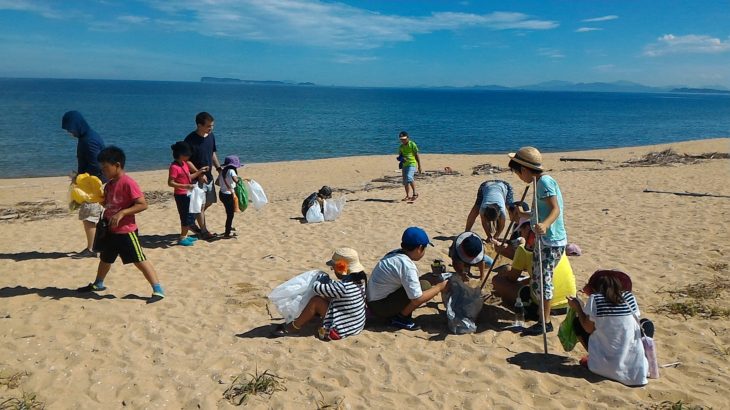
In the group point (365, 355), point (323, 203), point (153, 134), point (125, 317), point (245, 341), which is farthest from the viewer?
point (153, 134)

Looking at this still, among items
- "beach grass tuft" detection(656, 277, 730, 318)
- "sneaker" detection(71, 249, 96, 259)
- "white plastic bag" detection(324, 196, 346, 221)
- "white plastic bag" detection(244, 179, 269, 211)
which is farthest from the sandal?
"white plastic bag" detection(324, 196, 346, 221)

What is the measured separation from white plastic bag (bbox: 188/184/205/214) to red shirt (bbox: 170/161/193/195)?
12cm

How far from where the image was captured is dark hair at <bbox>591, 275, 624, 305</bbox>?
3.65 metres

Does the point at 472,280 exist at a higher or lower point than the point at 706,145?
lower

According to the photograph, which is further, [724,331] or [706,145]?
[706,145]

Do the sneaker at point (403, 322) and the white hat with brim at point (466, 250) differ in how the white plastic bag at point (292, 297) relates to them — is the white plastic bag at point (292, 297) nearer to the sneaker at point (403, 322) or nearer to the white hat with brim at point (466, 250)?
the sneaker at point (403, 322)

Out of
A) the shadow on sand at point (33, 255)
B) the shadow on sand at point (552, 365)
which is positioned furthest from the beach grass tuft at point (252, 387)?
the shadow on sand at point (33, 255)

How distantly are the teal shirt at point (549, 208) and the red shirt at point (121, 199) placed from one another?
3.99m

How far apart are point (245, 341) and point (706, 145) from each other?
2820 centimetres

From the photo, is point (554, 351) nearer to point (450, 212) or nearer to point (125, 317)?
point (125, 317)

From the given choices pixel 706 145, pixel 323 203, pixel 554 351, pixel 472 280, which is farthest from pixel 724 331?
pixel 706 145

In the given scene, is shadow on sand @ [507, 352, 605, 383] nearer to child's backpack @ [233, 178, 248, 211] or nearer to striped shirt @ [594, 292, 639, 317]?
striped shirt @ [594, 292, 639, 317]

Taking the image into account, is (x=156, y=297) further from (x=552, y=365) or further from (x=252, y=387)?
(x=552, y=365)

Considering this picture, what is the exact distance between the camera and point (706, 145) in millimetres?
25406
